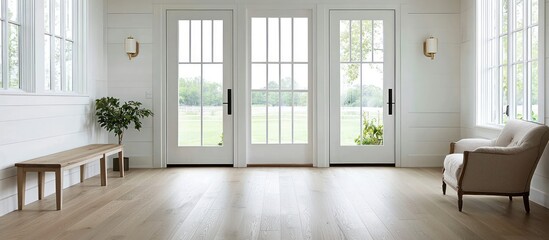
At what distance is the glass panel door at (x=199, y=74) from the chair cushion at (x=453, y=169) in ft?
10.2

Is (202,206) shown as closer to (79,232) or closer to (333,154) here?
(79,232)

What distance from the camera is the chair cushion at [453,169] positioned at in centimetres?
437

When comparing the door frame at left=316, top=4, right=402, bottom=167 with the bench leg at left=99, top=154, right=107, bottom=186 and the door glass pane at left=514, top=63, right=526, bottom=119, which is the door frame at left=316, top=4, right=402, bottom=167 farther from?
the bench leg at left=99, top=154, right=107, bottom=186

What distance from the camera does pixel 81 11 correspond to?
6.00 meters

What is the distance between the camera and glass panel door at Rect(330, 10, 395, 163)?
700 centimetres

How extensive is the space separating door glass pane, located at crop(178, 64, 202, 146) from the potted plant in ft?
1.66

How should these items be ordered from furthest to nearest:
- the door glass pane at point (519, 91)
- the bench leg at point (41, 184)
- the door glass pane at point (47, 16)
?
the door glass pane at point (519, 91), the door glass pane at point (47, 16), the bench leg at point (41, 184)

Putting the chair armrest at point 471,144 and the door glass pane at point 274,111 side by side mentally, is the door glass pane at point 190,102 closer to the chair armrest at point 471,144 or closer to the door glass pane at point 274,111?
the door glass pane at point 274,111

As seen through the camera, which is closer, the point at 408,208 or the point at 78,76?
the point at 408,208

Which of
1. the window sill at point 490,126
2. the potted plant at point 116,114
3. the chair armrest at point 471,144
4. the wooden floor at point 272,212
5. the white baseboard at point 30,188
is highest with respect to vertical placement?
the potted plant at point 116,114

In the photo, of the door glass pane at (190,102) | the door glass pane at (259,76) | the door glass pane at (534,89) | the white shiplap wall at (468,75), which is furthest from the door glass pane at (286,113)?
the door glass pane at (534,89)

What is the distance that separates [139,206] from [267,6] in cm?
355

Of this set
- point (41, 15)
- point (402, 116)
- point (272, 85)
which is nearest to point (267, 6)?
point (272, 85)

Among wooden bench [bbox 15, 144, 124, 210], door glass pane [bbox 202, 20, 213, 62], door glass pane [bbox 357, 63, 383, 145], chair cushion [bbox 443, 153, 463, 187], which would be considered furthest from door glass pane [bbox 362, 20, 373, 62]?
wooden bench [bbox 15, 144, 124, 210]
